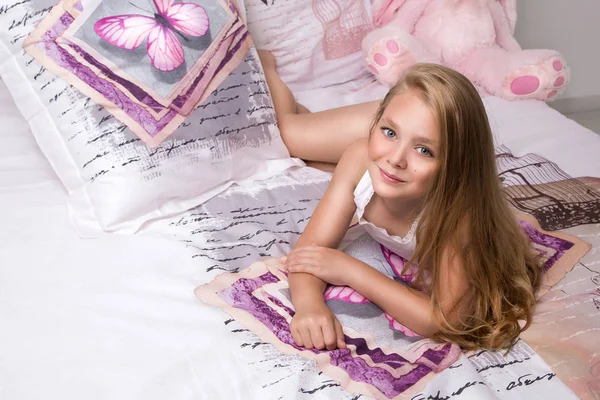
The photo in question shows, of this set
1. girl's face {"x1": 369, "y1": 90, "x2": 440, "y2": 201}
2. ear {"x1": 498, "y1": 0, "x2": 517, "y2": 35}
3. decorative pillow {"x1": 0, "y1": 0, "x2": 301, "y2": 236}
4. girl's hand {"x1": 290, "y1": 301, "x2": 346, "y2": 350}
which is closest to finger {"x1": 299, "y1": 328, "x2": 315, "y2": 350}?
girl's hand {"x1": 290, "y1": 301, "x2": 346, "y2": 350}

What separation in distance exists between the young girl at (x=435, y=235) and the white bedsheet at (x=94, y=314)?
0.12 metres

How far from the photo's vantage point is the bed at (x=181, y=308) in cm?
90

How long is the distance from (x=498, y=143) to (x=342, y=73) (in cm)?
44

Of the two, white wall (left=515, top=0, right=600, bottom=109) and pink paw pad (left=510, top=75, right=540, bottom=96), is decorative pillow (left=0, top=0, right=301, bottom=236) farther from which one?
white wall (left=515, top=0, right=600, bottom=109)

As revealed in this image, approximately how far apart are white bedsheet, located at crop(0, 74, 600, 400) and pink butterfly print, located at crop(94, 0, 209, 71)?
30cm

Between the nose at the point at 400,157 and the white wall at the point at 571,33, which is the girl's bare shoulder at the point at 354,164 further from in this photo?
the white wall at the point at 571,33

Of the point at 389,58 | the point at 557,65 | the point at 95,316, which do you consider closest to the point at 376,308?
the point at 95,316

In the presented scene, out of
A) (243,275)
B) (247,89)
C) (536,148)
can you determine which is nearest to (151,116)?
(247,89)

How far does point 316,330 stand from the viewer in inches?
38.4

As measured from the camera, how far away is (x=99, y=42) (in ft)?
3.86

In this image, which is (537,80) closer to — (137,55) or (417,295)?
(417,295)

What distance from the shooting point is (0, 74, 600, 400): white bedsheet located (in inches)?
35.0

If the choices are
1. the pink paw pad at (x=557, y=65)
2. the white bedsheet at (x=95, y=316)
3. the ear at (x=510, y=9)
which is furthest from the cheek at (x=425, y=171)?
the ear at (x=510, y=9)

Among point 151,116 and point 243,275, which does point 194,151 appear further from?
point 243,275
